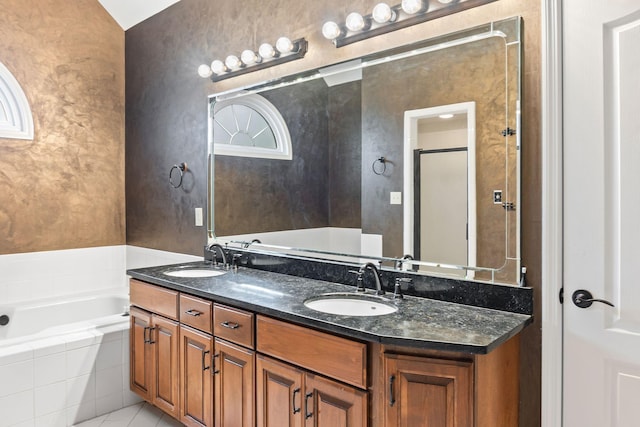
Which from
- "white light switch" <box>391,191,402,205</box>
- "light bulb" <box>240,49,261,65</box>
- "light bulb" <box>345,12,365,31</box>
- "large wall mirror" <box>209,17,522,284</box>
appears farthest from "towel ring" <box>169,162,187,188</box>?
"white light switch" <box>391,191,402,205</box>

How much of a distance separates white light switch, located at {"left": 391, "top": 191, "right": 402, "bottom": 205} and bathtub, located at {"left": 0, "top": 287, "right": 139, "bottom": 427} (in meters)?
1.93

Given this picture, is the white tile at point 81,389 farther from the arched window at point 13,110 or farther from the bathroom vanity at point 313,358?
the arched window at point 13,110

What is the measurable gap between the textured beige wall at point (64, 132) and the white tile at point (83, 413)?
1434 mm

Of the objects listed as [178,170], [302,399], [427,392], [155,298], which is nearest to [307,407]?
[302,399]

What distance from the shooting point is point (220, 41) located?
120 inches

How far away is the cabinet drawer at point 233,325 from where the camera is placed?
1.95m

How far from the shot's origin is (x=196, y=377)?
225 centimetres

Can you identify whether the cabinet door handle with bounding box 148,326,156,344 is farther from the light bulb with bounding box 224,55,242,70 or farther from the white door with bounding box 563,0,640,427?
the white door with bounding box 563,0,640,427

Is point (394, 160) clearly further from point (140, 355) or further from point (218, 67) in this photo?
point (140, 355)

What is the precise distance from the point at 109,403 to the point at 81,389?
0.21m

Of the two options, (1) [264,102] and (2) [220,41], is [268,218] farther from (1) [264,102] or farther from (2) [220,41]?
(2) [220,41]

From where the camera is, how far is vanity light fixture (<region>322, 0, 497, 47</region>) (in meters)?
1.92

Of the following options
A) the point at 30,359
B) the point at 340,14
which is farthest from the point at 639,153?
the point at 30,359

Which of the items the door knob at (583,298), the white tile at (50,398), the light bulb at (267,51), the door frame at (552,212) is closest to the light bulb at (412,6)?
the door frame at (552,212)
